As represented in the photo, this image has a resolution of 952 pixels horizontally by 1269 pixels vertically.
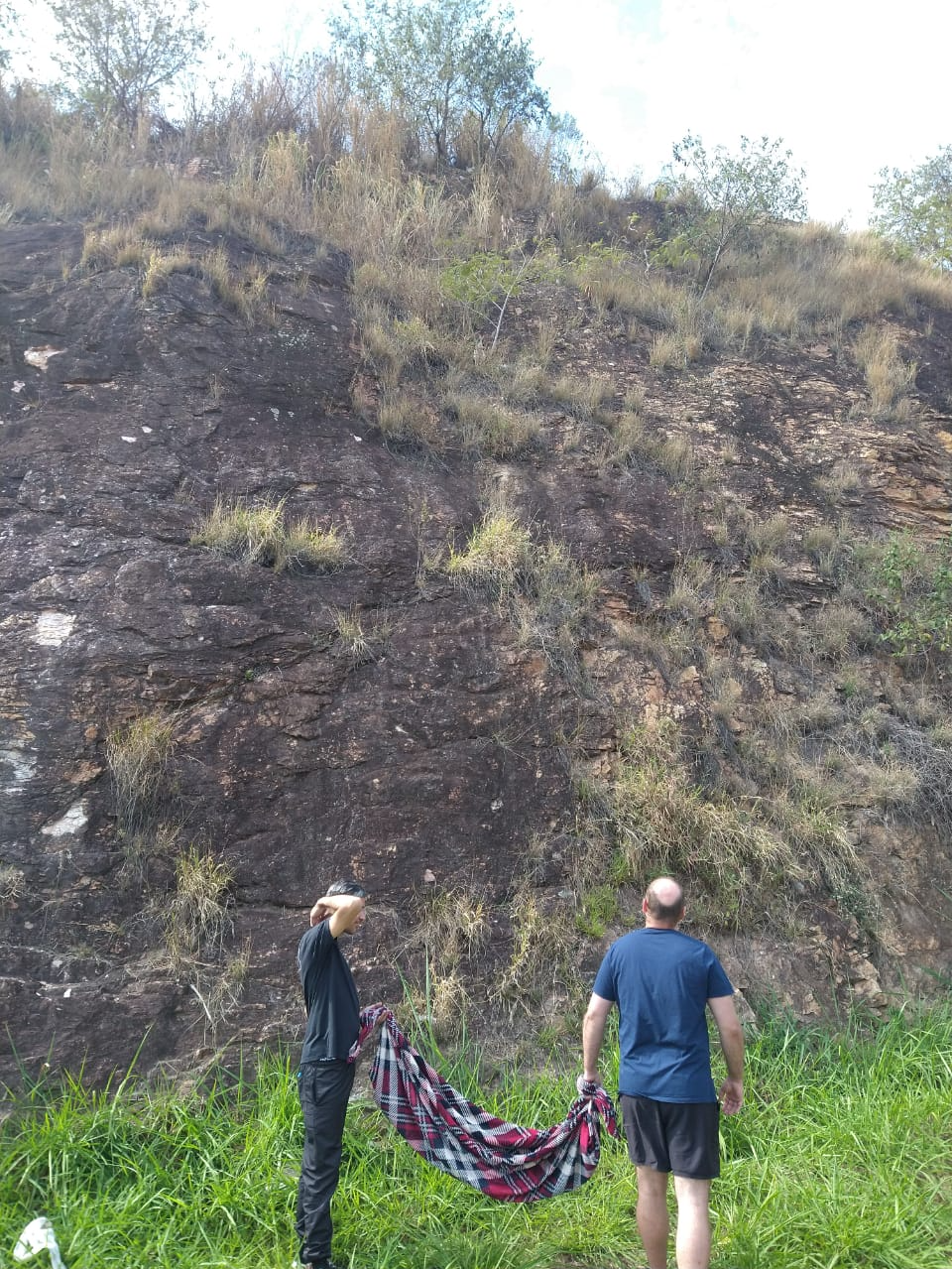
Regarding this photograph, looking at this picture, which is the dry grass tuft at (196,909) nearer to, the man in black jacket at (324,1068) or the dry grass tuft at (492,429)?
the man in black jacket at (324,1068)

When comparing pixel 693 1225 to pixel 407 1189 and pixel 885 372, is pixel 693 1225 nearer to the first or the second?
pixel 407 1189

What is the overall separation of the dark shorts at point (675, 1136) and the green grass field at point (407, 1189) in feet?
2.19

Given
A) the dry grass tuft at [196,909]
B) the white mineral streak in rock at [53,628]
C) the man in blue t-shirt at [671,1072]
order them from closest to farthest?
the man in blue t-shirt at [671,1072], the dry grass tuft at [196,909], the white mineral streak in rock at [53,628]

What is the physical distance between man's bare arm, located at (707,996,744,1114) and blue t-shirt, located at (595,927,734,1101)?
41 mm

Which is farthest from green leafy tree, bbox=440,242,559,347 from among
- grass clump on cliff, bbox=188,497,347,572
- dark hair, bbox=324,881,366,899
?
dark hair, bbox=324,881,366,899

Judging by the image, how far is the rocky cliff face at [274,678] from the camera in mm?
4500

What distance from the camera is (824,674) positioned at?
7105 millimetres

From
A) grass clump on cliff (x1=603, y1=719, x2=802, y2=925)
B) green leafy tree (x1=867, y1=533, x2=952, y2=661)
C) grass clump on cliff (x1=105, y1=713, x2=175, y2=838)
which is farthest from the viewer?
green leafy tree (x1=867, y1=533, x2=952, y2=661)

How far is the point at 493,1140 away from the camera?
3660mm

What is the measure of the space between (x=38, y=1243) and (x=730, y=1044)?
254 cm

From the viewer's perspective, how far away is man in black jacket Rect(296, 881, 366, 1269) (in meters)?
3.26

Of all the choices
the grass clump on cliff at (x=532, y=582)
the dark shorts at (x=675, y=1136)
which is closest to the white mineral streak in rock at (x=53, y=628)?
the grass clump on cliff at (x=532, y=582)

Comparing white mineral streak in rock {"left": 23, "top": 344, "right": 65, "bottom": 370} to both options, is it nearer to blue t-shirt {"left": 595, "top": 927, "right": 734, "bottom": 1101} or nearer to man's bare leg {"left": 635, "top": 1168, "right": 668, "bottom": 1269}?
blue t-shirt {"left": 595, "top": 927, "right": 734, "bottom": 1101}

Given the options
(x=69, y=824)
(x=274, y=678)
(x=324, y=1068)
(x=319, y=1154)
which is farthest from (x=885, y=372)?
(x=319, y=1154)
